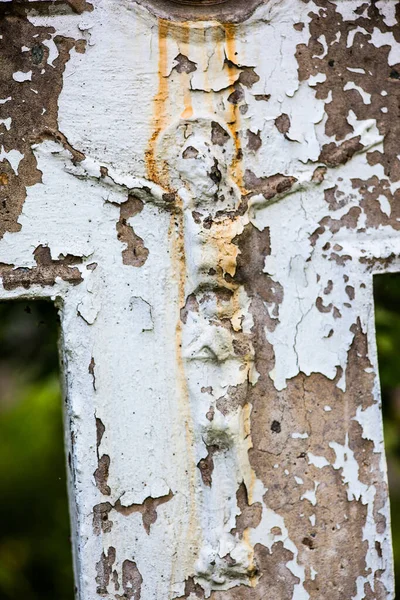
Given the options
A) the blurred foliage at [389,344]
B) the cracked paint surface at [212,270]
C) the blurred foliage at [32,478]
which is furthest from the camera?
the blurred foliage at [32,478]

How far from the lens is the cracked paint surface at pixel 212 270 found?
1.45 meters

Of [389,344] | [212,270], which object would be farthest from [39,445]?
[212,270]

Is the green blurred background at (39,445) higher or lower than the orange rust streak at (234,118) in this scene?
lower

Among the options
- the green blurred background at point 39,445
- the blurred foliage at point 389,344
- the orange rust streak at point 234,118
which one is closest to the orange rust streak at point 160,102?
the orange rust streak at point 234,118

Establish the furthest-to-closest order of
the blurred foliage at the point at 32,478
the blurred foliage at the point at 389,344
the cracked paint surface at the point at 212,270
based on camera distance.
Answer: the blurred foliage at the point at 32,478
the blurred foliage at the point at 389,344
the cracked paint surface at the point at 212,270

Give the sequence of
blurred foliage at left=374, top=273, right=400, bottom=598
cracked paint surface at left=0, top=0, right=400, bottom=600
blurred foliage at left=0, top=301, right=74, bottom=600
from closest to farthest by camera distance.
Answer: cracked paint surface at left=0, top=0, right=400, bottom=600, blurred foliage at left=374, top=273, right=400, bottom=598, blurred foliage at left=0, top=301, right=74, bottom=600

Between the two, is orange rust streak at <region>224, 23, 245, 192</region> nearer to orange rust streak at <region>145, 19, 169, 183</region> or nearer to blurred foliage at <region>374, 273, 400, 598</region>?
orange rust streak at <region>145, 19, 169, 183</region>

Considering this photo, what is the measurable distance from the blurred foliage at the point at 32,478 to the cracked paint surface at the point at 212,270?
1.00 metres

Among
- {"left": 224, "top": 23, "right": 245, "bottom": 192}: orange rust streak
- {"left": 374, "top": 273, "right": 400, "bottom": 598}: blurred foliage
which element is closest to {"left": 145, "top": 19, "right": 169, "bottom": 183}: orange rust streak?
{"left": 224, "top": 23, "right": 245, "bottom": 192}: orange rust streak

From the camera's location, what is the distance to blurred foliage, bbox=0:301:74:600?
2.52 metres

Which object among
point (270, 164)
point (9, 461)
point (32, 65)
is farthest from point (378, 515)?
point (9, 461)

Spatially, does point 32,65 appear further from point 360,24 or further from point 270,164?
point 360,24

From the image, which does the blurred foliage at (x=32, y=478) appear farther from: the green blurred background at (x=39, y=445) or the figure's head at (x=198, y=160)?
the figure's head at (x=198, y=160)

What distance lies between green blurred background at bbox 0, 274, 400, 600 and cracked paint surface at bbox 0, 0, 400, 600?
1.66 feet
